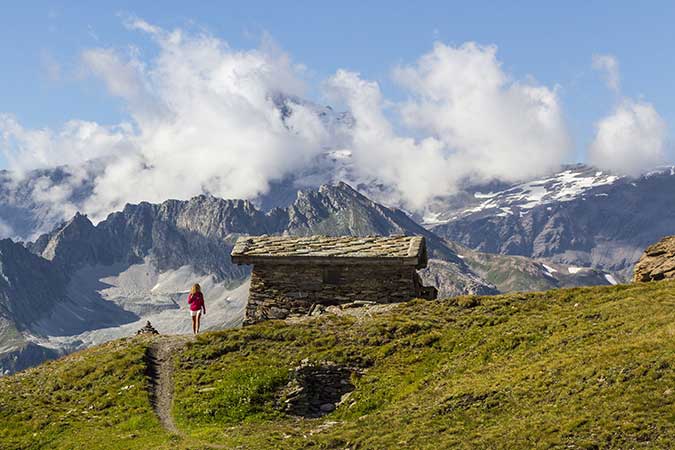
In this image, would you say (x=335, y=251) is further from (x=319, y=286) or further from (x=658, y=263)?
(x=658, y=263)

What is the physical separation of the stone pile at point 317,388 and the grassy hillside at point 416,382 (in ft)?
1.46

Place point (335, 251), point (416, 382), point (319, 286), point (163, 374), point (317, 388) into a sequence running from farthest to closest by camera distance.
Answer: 1. point (335, 251)
2. point (319, 286)
3. point (163, 374)
4. point (317, 388)
5. point (416, 382)

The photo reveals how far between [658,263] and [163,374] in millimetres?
23532

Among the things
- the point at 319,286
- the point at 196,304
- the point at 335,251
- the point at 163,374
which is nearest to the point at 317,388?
the point at 163,374

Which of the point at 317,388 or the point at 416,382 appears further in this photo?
the point at 317,388

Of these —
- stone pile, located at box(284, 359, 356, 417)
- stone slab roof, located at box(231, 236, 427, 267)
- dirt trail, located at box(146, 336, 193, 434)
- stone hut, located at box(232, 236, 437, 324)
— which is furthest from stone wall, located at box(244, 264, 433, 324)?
stone pile, located at box(284, 359, 356, 417)

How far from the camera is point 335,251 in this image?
41.5 m

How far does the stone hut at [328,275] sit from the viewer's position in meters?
40.6

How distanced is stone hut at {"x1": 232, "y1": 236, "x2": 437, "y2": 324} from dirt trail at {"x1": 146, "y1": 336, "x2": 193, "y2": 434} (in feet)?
19.2

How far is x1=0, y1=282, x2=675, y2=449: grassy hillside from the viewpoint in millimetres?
21641

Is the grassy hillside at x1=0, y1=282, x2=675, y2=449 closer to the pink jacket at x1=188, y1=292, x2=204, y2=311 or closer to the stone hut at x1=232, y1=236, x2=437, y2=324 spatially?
the stone hut at x1=232, y1=236, x2=437, y2=324

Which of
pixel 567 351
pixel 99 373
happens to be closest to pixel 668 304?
pixel 567 351

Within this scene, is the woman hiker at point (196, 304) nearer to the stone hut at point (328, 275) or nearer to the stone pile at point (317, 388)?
the stone hut at point (328, 275)

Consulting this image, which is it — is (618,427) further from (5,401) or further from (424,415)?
(5,401)
